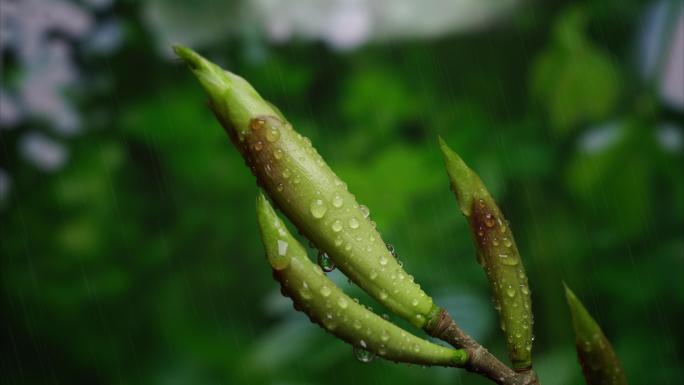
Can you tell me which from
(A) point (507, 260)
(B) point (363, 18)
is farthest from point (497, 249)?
(B) point (363, 18)

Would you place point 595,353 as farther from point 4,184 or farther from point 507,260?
point 4,184

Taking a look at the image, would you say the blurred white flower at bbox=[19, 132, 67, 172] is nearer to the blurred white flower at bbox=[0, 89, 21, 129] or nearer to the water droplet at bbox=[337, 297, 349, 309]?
the blurred white flower at bbox=[0, 89, 21, 129]

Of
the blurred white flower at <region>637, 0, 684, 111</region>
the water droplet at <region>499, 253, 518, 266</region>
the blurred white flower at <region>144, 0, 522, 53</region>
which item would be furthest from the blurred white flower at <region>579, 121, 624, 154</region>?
the water droplet at <region>499, 253, 518, 266</region>

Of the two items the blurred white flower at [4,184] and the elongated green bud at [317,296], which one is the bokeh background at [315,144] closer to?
the blurred white flower at [4,184]

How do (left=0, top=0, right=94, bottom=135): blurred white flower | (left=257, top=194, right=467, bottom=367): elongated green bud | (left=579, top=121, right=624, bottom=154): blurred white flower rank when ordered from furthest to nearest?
(left=0, top=0, right=94, bottom=135): blurred white flower < (left=579, top=121, right=624, bottom=154): blurred white flower < (left=257, top=194, right=467, bottom=367): elongated green bud

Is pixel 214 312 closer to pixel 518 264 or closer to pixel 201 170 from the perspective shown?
pixel 201 170

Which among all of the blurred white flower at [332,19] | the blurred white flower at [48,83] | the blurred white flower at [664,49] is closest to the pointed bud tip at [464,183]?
the blurred white flower at [664,49]
